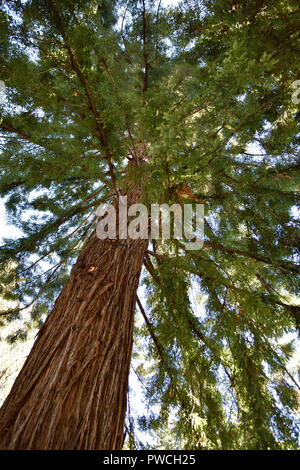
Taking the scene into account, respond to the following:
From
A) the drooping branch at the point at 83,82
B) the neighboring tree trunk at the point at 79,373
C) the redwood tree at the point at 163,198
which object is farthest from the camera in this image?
the drooping branch at the point at 83,82

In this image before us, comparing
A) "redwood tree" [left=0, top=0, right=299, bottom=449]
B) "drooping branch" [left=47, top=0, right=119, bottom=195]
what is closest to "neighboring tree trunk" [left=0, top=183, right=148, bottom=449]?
"redwood tree" [left=0, top=0, right=299, bottom=449]

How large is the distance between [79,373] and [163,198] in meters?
1.53

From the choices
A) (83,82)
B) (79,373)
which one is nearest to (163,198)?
(83,82)

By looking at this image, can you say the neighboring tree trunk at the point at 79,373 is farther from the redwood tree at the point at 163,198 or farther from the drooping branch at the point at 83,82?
the drooping branch at the point at 83,82

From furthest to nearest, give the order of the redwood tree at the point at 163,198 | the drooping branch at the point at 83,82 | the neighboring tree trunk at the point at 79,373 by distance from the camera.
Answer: the drooping branch at the point at 83,82 < the redwood tree at the point at 163,198 < the neighboring tree trunk at the point at 79,373

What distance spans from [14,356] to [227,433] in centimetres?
352

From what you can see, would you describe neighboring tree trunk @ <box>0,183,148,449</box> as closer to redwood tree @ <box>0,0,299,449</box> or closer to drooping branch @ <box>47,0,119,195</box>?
redwood tree @ <box>0,0,299,449</box>

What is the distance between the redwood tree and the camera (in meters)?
1.45

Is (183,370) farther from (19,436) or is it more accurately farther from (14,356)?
(14,356)

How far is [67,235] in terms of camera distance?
159 inches

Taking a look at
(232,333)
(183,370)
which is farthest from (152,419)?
(232,333)

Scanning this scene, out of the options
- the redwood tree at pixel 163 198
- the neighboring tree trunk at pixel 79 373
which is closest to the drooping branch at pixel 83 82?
the redwood tree at pixel 163 198

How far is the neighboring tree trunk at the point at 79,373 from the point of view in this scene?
116 centimetres

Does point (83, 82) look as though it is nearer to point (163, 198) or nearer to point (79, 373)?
point (163, 198)
